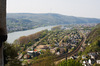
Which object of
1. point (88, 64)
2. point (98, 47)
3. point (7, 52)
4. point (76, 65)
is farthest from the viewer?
point (98, 47)

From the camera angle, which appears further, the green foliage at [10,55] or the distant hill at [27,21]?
the distant hill at [27,21]

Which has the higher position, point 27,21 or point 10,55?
point 10,55

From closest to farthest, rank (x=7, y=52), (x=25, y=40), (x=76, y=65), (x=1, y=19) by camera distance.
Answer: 1. (x=1, y=19)
2. (x=7, y=52)
3. (x=76, y=65)
4. (x=25, y=40)

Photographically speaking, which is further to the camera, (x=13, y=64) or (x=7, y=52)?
(x=13, y=64)

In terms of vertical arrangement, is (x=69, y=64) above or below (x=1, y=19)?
below

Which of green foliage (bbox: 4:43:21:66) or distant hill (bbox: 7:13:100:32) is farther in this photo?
distant hill (bbox: 7:13:100:32)

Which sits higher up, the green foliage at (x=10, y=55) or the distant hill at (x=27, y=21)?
the green foliage at (x=10, y=55)

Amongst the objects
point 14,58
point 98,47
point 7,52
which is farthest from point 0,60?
point 98,47

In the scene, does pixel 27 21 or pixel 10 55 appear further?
pixel 27 21

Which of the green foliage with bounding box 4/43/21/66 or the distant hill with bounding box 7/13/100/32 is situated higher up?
the green foliage with bounding box 4/43/21/66

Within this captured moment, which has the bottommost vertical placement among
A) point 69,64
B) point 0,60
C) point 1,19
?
point 69,64

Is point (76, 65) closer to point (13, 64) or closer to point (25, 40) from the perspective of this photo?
point (13, 64)
